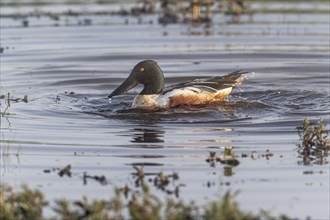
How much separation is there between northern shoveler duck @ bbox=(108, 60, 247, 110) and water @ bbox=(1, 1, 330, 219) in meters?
0.17

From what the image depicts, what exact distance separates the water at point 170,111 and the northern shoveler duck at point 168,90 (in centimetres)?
17

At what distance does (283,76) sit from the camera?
1530cm

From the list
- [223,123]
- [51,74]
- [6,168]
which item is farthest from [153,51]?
[6,168]

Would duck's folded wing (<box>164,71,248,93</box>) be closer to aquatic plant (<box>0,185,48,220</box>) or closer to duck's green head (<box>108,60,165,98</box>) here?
duck's green head (<box>108,60,165,98</box>)

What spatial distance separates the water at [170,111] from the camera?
8.13m

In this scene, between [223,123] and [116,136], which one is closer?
[116,136]

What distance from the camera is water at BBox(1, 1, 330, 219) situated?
320 inches

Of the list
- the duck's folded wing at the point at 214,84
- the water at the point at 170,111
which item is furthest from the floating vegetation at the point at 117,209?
the duck's folded wing at the point at 214,84

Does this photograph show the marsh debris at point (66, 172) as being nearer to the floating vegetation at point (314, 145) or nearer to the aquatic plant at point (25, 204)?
the aquatic plant at point (25, 204)

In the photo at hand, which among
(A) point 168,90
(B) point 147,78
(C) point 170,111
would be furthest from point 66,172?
(B) point 147,78

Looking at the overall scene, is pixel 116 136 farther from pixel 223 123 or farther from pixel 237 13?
Result: pixel 237 13

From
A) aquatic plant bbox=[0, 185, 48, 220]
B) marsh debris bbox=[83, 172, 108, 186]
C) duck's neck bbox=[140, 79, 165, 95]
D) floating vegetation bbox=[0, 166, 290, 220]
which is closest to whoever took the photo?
floating vegetation bbox=[0, 166, 290, 220]

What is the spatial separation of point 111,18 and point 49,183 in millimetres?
15068

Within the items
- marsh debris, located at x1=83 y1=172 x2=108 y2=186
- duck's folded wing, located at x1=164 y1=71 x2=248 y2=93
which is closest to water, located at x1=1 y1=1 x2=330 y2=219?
marsh debris, located at x1=83 y1=172 x2=108 y2=186
